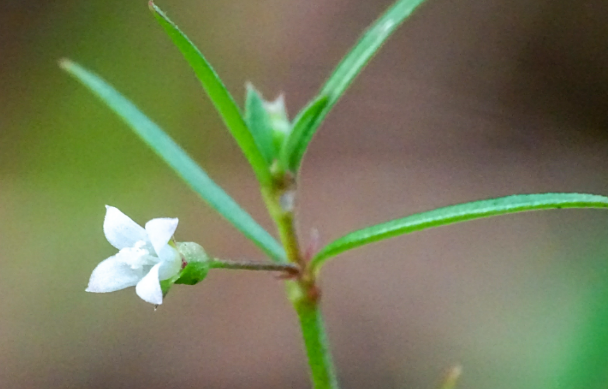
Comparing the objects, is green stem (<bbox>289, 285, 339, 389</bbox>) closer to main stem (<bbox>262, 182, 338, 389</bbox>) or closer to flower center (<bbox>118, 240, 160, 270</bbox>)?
main stem (<bbox>262, 182, 338, 389</bbox>)

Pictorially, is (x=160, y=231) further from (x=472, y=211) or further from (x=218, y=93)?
(x=472, y=211)

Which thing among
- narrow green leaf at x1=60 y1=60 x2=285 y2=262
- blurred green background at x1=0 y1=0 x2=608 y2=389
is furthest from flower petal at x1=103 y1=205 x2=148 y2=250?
blurred green background at x1=0 y1=0 x2=608 y2=389

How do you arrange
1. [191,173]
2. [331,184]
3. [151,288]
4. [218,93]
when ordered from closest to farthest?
[151,288]
[218,93]
[191,173]
[331,184]

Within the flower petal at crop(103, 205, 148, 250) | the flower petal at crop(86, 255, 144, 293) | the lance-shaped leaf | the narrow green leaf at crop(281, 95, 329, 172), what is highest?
the lance-shaped leaf

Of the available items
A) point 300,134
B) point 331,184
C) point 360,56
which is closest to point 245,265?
point 300,134

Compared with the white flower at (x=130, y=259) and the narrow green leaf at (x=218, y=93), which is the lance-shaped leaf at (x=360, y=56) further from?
the white flower at (x=130, y=259)

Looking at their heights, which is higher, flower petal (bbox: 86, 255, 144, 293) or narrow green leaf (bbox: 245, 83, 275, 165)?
narrow green leaf (bbox: 245, 83, 275, 165)

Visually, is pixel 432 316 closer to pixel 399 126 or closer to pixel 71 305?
pixel 399 126

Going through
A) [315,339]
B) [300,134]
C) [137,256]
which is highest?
[300,134]
